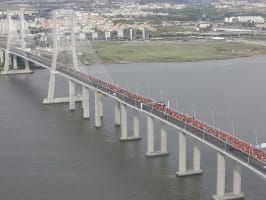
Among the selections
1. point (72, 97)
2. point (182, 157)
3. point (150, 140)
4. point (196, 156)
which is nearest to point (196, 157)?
Result: point (196, 156)

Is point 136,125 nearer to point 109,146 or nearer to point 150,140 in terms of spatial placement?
point 109,146

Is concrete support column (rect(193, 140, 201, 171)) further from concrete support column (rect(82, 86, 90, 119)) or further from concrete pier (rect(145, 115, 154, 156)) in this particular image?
concrete support column (rect(82, 86, 90, 119))

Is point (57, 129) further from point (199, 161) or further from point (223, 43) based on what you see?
point (223, 43)

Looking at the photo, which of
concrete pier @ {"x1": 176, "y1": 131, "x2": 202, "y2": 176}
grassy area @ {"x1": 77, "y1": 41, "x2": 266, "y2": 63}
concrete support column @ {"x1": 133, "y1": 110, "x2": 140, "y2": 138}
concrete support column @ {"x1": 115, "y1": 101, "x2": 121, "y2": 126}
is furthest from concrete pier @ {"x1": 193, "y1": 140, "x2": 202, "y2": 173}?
grassy area @ {"x1": 77, "y1": 41, "x2": 266, "y2": 63}

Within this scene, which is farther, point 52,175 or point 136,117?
point 136,117

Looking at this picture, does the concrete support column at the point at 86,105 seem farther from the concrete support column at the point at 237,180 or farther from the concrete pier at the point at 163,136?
the concrete support column at the point at 237,180

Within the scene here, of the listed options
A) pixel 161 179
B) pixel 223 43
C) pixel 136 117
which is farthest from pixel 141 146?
pixel 223 43

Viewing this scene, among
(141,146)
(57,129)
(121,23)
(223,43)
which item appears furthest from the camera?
(121,23)
